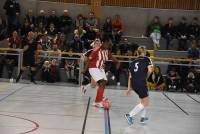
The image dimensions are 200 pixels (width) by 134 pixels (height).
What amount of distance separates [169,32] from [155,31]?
0.78 meters

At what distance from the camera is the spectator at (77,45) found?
23.4m

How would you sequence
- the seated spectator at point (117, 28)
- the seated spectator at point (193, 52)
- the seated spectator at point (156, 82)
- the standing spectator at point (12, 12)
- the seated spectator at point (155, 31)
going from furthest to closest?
the seated spectator at point (155, 31) < the standing spectator at point (12, 12) < the seated spectator at point (117, 28) < the seated spectator at point (193, 52) < the seated spectator at point (156, 82)

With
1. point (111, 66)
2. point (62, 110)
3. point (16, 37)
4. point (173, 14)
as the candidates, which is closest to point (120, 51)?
point (111, 66)

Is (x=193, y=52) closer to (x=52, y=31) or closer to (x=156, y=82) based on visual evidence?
(x=156, y=82)

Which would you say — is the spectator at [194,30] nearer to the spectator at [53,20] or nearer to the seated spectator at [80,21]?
the seated spectator at [80,21]

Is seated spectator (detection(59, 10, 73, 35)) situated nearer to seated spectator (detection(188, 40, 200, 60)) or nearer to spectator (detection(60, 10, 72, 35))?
spectator (detection(60, 10, 72, 35))

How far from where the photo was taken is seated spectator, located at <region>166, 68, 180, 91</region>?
21844mm

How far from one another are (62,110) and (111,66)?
28.6 feet

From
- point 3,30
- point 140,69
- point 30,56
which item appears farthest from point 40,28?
point 140,69

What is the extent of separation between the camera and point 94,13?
28562mm

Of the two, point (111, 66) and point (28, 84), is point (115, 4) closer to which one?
point (111, 66)

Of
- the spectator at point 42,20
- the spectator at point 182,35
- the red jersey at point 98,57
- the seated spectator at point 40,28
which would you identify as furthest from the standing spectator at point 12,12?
the red jersey at point 98,57

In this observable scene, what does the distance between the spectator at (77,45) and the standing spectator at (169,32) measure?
18.0 feet

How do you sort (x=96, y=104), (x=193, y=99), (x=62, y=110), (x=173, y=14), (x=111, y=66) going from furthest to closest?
(x=173, y=14) < (x=111, y=66) < (x=193, y=99) < (x=96, y=104) < (x=62, y=110)
